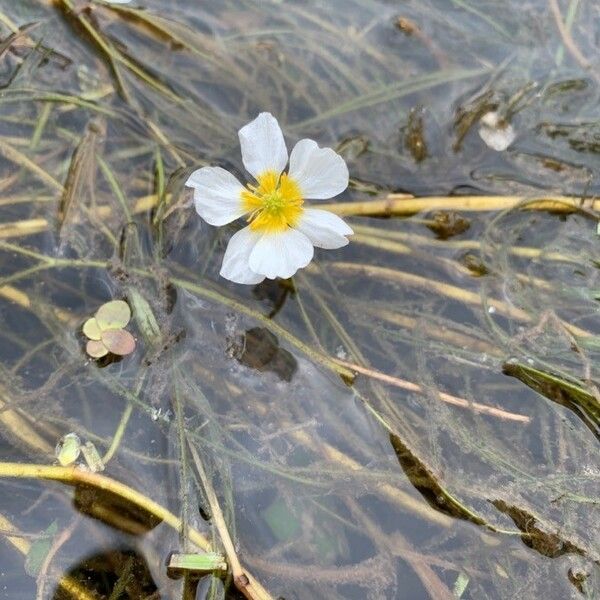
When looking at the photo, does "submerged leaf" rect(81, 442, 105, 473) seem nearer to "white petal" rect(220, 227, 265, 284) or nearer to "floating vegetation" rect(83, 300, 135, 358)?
"floating vegetation" rect(83, 300, 135, 358)

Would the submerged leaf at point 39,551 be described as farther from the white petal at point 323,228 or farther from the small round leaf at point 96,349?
the white petal at point 323,228

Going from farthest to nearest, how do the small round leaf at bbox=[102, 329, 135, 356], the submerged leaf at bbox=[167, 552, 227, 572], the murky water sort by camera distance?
the small round leaf at bbox=[102, 329, 135, 356] → the murky water → the submerged leaf at bbox=[167, 552, 227, 572]

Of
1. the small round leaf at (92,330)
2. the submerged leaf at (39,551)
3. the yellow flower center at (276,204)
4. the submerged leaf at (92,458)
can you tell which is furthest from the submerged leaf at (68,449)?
the yellow flower center at (276,204)

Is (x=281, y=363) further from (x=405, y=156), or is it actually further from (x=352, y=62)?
(x=352, y=62)

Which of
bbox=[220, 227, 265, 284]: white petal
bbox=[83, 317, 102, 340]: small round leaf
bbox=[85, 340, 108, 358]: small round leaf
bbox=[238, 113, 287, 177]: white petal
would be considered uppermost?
bbox=[238, 113, 287, 177]: white petal

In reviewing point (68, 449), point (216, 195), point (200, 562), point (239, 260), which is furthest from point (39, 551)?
point (216, 195)

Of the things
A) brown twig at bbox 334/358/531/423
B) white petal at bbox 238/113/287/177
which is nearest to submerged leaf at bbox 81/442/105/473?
brown twig at bbox 334/358/531/423

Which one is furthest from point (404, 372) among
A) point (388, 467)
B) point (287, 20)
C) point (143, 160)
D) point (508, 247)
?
point (287, 20)
